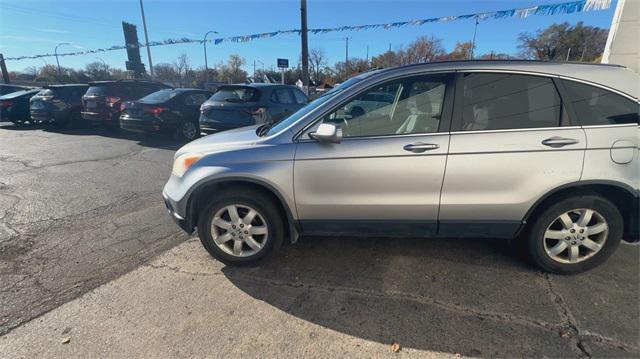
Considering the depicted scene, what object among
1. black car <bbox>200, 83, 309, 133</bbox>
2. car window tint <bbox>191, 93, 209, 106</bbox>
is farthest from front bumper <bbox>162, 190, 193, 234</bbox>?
car window tint <bbox>191, 93, 209, 106</bbox>

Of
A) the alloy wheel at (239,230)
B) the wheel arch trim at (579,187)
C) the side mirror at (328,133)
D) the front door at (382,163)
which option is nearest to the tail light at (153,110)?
the alloy wheel at (239,230)

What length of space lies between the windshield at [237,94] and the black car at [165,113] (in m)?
2.06

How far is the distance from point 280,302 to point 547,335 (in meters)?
1.87

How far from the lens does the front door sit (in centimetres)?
259

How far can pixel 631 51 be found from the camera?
22.1 ft

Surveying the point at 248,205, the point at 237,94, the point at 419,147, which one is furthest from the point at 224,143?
the point at 237,94

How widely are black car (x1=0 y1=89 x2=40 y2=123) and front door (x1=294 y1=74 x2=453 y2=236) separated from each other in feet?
48.8

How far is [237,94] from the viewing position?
24.0ft

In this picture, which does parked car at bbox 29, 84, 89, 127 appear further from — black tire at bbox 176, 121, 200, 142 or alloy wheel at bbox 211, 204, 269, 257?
alloy wheel at bbox 211, 204, 269, 257

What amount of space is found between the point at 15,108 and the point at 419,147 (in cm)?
1574

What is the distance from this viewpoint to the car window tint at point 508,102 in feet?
8.34

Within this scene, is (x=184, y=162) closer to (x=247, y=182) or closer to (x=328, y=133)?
(x=247, y=182)

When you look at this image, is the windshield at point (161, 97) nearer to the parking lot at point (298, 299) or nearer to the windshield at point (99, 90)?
the windshield at point (99, 90)

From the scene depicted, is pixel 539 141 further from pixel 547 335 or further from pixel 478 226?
pixel 547 335
